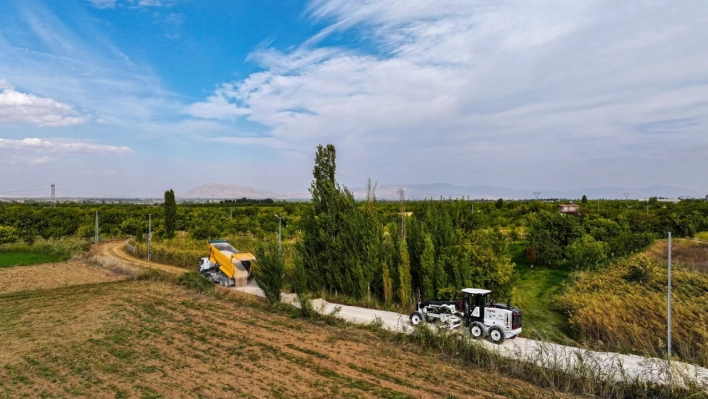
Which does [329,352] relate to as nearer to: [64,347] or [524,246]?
[64,347]

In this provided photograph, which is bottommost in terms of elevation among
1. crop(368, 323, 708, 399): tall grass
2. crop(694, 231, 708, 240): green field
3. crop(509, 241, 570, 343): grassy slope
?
crop(509, 241, 570, 343): grassy slope

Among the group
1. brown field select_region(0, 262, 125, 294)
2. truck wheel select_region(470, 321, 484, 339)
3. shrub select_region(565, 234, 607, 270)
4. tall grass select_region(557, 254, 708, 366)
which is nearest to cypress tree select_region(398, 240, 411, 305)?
truck wheel select_region(470, 321, 484, 339)

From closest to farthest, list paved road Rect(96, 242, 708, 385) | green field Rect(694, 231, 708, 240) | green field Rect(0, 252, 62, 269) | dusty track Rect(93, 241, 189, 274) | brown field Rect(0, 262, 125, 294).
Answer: paved road Rect(96, 242, 708, 385) → brown field Rect(0, 262, 125, 294) → green field Rect(694, 231, 708, 240) → dusty track Rect(93, 241, 189, 274) → green field Rect(0, 252, 62, 269)

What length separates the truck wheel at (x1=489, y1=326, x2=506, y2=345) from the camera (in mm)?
12477

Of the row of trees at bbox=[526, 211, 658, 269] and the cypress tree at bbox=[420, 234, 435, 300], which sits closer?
the cypress tree at bbox=[420, 234, 435, 300]

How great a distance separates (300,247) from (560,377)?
498 inches

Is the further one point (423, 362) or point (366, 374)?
point (423, 362)

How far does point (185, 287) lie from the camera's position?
858 inches

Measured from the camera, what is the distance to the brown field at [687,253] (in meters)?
21.3

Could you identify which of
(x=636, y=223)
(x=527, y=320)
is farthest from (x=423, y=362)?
(x=636, y=223)

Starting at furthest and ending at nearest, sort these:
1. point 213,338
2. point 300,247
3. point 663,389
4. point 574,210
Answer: point 574,210 → point 300,247 → point 213,338 → point 663,389

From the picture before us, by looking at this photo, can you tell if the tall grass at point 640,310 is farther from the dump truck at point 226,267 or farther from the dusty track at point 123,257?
the dusty track at point 123,257

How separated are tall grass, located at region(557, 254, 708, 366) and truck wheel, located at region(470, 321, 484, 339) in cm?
365

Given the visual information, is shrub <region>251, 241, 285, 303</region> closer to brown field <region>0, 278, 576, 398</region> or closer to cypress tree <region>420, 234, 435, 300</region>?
brown field <region>0, 278, 576, 398</region>
